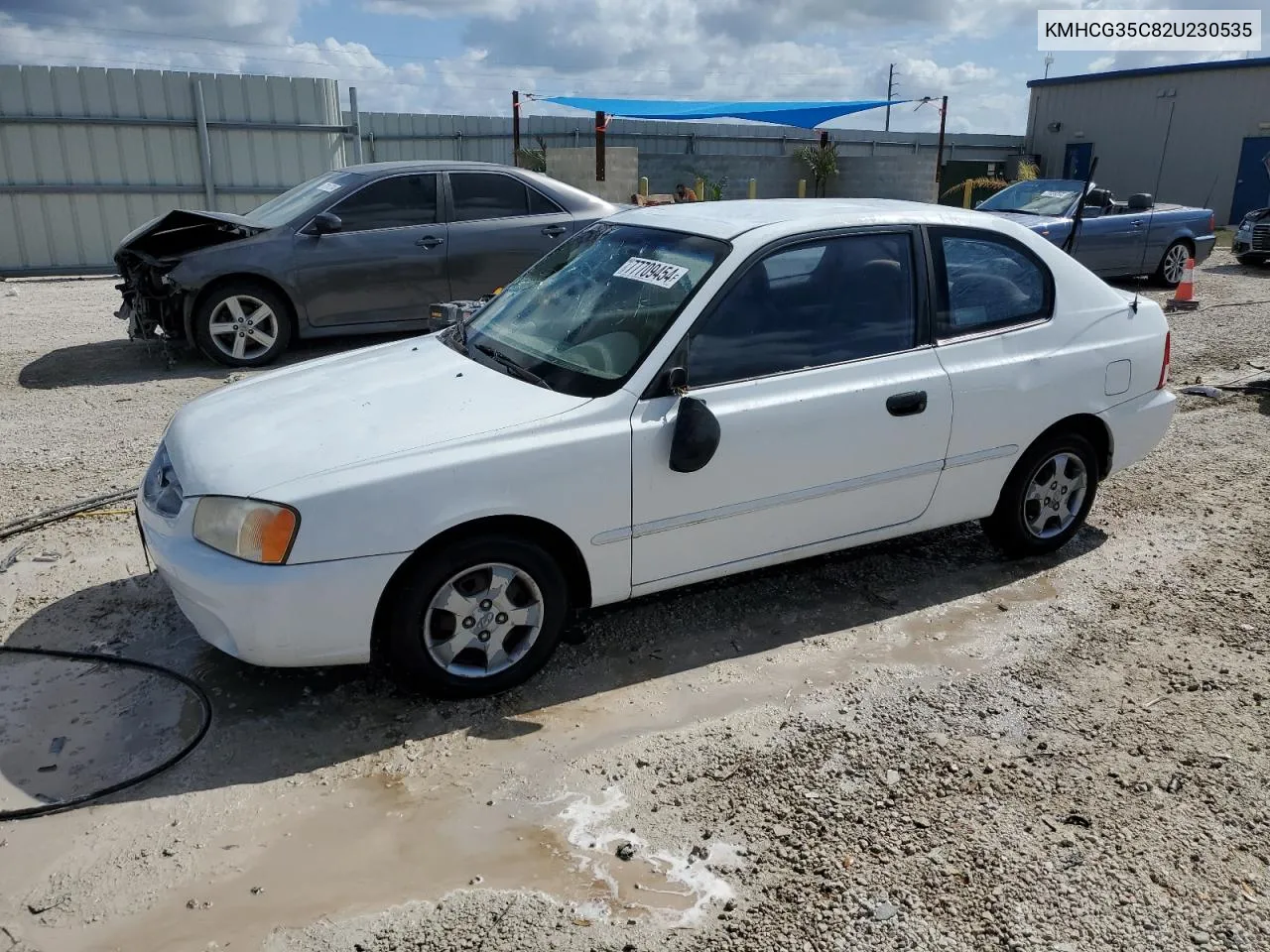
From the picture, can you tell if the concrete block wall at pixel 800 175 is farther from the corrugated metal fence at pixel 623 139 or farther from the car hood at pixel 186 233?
the car hood at pixel 186 233

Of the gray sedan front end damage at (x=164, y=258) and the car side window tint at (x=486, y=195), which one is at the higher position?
the car side window tint at (x=486, y=195)

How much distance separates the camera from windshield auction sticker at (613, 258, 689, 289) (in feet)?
12.9

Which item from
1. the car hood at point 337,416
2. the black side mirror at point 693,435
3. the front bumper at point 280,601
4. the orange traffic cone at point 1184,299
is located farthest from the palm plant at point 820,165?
the front bumper at point 280,601

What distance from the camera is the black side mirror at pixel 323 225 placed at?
8.47 metres

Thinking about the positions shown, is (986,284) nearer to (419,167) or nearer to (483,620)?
(483,620)

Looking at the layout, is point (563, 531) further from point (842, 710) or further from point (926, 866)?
point (926, 866)

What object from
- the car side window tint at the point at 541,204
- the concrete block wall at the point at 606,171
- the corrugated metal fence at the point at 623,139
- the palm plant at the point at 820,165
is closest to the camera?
the car side window tint at the point at 541,204

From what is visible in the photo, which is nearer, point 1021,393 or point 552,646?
point 552,646

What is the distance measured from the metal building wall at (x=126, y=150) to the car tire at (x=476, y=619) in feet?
45.2

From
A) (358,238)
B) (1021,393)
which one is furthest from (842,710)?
(358,238)

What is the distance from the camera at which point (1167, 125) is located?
27484mm

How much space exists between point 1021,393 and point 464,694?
2.68 m

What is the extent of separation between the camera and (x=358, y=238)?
28.4 ft

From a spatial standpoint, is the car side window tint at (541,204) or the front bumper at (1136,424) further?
the car side window tint at (541,204)
